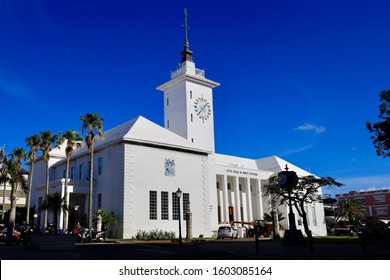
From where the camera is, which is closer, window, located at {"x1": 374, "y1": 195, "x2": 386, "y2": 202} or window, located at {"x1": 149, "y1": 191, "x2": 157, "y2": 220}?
window, located at {"x1": 149, "y1": 191, "x2": 157, "y2": 220}

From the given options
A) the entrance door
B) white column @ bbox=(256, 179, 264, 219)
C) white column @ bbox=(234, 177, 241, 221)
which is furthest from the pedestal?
white column @ bbox=(256, 179, 264, 219)

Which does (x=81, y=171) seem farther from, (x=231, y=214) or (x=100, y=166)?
(x=231, y=214)

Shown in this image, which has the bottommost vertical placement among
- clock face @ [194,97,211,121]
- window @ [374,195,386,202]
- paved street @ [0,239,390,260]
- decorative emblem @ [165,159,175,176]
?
paved street @ [0,239,390,260]

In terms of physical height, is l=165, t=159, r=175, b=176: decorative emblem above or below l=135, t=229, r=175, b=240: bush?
above

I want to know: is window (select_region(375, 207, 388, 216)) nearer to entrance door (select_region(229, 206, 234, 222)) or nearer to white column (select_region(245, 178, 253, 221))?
white column (select_region(245, 178, 253, 221))

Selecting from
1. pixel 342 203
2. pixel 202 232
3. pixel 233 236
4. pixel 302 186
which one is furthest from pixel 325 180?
pixel 342 203

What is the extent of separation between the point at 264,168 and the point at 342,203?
19788 millimetres

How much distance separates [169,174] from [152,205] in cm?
342

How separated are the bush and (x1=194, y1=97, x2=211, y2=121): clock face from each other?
1580cm

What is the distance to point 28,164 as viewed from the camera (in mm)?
50750

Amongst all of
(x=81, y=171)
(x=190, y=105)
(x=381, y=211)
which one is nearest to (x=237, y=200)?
(x=190, y=105)

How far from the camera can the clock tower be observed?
43.2m

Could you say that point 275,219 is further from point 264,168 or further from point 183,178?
point 264,168

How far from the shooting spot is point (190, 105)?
43562 millimetres
